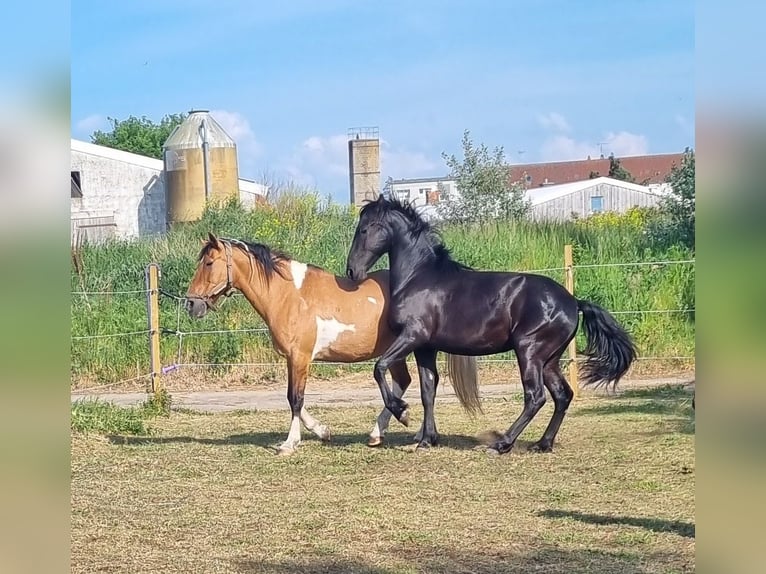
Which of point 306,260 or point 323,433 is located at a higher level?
point 306,260

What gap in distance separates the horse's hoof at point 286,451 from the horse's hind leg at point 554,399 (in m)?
1.96

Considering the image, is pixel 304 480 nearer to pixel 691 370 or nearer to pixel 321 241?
pixel 691 370

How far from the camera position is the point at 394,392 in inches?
345

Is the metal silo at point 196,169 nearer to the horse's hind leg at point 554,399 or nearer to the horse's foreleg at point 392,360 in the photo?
the horse's foreleg at point 392,360

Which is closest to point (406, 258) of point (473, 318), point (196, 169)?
point (473, 318)

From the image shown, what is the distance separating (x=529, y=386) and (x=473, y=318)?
69cm

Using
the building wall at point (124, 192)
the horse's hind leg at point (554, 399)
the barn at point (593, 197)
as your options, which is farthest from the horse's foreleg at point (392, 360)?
the barn at point (593, 197)

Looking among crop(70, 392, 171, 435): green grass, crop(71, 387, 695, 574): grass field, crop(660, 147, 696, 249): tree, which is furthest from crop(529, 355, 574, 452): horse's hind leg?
Answer: crop(660, 147, 696, 249): tree

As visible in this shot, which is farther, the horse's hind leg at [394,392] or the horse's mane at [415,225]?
the horse's hind leg at [394,392]

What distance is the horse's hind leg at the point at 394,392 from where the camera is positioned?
838 centimetres

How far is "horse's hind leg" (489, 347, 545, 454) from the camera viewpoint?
774 cm

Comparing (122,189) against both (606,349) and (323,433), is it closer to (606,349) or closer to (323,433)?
(323,433)

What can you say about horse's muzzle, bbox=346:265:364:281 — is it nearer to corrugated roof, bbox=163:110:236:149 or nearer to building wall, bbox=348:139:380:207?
corrugated roof, bbox=163:110:236:149

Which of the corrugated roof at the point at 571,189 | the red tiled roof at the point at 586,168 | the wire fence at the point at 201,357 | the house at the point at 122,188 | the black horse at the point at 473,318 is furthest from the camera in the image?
the red tiled roof at the point at 586,168
